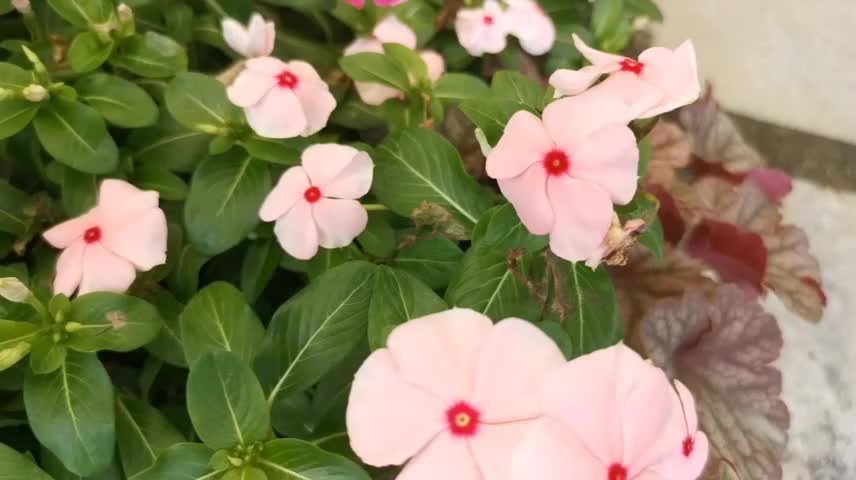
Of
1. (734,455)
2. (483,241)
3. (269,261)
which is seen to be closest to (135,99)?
(269,261)

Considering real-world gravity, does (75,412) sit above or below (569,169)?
below

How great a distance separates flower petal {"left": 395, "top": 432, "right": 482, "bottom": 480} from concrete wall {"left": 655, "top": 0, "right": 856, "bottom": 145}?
0.83 m

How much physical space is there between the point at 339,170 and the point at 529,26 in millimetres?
287

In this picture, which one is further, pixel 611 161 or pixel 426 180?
pixel 426 180

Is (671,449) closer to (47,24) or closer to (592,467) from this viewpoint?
(592,467)

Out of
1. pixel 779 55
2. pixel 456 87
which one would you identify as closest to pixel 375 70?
pixel 456 87

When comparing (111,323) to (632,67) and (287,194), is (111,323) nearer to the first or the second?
(287,194)

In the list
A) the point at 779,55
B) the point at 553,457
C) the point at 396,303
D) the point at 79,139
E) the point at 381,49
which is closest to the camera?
the point at 553,457

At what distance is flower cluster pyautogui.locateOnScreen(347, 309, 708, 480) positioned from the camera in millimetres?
352

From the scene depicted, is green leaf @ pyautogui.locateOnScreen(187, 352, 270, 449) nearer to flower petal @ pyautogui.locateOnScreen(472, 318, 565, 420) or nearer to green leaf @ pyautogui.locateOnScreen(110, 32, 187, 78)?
flower petal @ pyautogui.locateOnScreen(472, 318, 565, 420)

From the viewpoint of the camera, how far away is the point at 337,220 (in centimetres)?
49

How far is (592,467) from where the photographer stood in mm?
344

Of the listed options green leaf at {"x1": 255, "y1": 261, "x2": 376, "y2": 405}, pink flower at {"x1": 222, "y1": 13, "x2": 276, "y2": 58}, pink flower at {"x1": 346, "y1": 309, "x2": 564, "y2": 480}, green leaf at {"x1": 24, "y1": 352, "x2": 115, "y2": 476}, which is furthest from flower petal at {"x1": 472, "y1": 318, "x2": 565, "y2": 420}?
pink flower at {"x1": 222, "y1": 13, "x2": 276, "y2": 58}

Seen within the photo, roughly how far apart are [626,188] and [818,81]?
2.81ft
